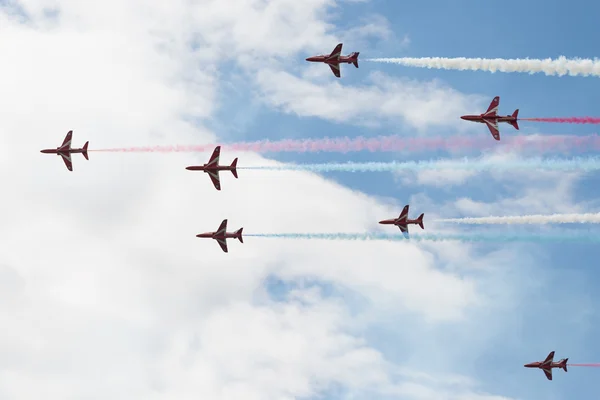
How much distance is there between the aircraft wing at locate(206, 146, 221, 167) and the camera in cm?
12900

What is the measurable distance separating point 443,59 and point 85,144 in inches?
2352

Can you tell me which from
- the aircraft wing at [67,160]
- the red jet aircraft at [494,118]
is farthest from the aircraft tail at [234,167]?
the red jet aircraft at [494,118]

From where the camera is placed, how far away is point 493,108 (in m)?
119

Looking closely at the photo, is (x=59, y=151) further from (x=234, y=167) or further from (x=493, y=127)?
(x=493, y=127)

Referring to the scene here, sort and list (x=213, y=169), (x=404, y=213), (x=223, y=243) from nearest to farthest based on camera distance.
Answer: (x=213, y=169)
(x=404, y=213)
(x=223, y=243)

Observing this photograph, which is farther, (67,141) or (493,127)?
(67,141)

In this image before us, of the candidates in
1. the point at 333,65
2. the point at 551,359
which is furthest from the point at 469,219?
the point at 551,359

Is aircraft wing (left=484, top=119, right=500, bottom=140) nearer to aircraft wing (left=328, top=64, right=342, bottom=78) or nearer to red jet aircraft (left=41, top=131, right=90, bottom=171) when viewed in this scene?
aircraft wing (left=328, top=64, right=342, bottom=78)

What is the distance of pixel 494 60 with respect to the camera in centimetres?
10006

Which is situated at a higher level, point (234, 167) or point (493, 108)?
point (493, 108)

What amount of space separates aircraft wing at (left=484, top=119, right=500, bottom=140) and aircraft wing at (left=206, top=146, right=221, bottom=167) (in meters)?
39.0

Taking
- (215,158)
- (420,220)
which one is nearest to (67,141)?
(215,158)

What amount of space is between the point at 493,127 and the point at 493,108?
2839 mm

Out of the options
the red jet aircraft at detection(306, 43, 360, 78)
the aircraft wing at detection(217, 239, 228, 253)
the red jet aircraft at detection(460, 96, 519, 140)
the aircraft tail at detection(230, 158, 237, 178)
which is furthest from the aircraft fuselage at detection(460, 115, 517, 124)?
the aircraft wing at detection(217, 239, 228, 253)
